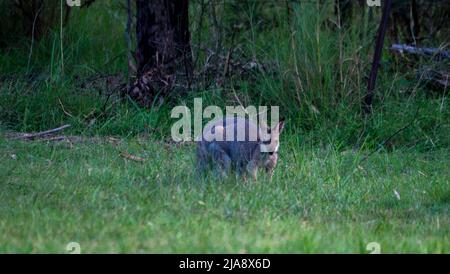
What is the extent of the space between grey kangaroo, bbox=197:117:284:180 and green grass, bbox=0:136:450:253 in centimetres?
17

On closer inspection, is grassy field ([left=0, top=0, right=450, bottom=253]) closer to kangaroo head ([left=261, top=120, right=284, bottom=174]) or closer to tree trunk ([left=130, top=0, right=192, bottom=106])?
kangaroo head ([left=261, top=120, right=284, bottom=174])

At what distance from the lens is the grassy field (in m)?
5.75

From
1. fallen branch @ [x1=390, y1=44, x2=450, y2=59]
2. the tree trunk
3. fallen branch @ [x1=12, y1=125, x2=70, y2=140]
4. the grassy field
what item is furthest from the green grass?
fallen branch @ [x1=390, y1=44, x2=450, y2=59]

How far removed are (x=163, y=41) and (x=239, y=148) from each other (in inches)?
147

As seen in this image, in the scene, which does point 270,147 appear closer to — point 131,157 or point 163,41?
point 131,157

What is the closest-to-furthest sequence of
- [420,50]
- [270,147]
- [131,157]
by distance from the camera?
[270,147] → [131,157] → [420,50]

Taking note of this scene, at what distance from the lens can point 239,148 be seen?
753cm

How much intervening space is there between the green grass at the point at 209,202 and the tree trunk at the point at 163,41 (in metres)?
1.86

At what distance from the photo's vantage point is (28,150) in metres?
8.56

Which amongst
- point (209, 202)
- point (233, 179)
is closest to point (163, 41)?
point (233, 179)

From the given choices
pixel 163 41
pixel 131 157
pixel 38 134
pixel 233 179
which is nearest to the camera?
pixel 233 179

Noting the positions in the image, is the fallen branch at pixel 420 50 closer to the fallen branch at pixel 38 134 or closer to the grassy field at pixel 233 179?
the grassy field at pixel 233 179

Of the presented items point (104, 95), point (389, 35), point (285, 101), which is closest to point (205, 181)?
point (285, 101)
